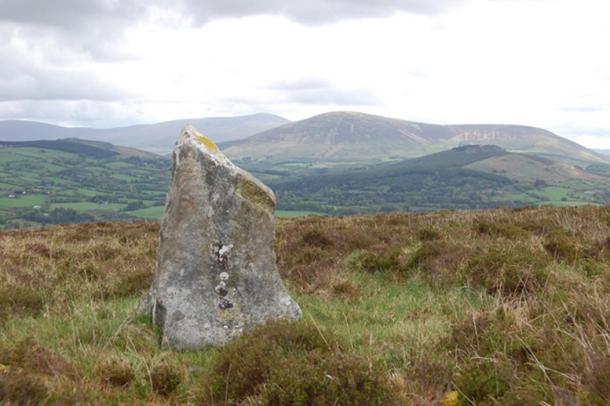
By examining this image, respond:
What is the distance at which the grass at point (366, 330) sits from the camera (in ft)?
13.8

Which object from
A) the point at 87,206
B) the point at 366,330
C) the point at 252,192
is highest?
the point at 252,192

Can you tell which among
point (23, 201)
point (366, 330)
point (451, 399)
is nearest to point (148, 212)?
point (23, 201)

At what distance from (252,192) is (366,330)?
2.72 meters

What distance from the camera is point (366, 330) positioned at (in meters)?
7.11

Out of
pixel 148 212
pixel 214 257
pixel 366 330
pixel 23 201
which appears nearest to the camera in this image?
pixel 366 330

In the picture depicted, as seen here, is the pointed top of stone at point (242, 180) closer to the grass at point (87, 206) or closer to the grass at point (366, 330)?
the grass at point (366, 330)

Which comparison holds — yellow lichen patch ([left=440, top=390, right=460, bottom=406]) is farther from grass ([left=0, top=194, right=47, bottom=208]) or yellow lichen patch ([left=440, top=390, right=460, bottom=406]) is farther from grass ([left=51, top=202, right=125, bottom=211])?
grass ([left=0, top=194, right=47, bottom=208])

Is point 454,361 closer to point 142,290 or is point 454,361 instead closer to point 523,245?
point 523,245

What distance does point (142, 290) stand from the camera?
10.7 meters

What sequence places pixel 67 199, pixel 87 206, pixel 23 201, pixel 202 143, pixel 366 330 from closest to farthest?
pixel 366 330, pixel 202 143, pixel 23 201, pixel 87 206, pixel 67 199

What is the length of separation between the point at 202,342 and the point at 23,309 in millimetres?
3998

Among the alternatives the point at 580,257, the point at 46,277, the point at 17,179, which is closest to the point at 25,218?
the point at 17,179

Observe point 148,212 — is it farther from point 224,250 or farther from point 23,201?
point 224,250

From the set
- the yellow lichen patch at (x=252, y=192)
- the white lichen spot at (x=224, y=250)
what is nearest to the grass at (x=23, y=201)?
the yellow lichen patch at (x=252, y=192)
